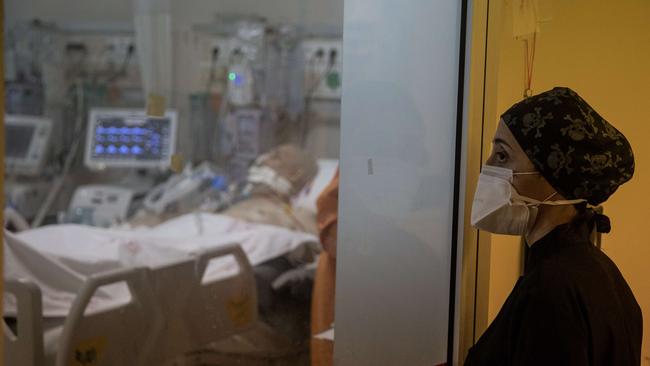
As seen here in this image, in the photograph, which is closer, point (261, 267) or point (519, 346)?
point (519, 346)

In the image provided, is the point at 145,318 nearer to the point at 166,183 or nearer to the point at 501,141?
the point at 166,183

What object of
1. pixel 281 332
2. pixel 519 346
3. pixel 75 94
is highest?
pixel 75 94

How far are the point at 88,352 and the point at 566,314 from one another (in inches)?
40.5

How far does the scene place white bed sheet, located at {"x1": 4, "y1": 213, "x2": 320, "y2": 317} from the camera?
1486 millimetres

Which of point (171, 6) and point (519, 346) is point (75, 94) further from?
point (519, 346)

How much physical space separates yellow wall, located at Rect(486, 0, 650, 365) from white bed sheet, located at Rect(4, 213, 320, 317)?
0.78m

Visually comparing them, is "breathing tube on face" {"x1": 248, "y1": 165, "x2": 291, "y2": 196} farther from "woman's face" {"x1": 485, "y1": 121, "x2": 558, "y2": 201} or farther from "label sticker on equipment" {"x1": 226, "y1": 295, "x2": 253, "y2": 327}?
"woman's face" {"x1": 485, "y1": 121, "x2": 558, "y2": 201}

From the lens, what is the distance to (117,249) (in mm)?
1671

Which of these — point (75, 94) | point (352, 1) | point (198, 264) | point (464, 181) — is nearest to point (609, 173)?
point (464, 181)

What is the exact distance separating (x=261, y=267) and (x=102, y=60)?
0.82 m

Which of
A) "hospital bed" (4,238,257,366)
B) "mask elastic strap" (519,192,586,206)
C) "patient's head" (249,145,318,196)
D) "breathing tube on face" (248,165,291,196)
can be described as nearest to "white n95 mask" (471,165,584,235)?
"mask elastic strap" (519,192,586,206)

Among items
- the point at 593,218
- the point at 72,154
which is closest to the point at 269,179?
the point at 72,154

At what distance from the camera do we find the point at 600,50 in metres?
1.79

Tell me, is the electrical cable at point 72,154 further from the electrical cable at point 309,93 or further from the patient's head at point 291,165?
the electrical cable at point 309,93
